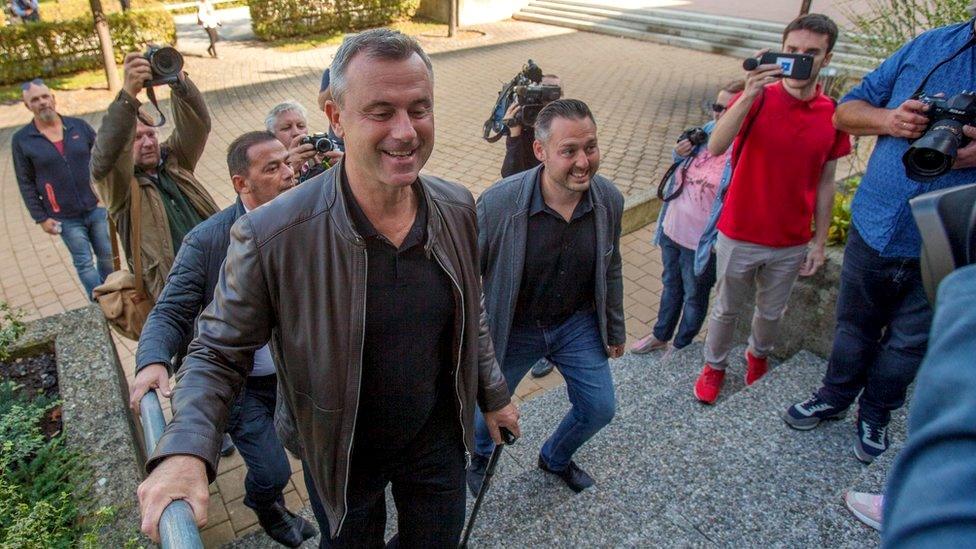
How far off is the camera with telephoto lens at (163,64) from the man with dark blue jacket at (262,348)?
77 cm

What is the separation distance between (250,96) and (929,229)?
38.7 ft

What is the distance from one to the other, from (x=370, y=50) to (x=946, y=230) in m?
1.42

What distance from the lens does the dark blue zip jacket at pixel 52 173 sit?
4863mm

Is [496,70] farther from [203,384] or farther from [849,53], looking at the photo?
[203,384]

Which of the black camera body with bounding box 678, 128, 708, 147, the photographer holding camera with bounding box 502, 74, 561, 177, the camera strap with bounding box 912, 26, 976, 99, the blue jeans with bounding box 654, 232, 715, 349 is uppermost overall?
the camera strap with bounding box 912, 26, 976, 99

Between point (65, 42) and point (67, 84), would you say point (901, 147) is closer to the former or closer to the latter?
point (67, 84)

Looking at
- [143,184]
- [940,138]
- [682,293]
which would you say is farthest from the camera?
[682,293]

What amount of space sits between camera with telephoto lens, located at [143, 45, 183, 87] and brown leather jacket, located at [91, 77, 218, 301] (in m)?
0.15

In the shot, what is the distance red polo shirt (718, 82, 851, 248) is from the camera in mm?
3094

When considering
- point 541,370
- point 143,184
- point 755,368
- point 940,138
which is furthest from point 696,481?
point 143,184

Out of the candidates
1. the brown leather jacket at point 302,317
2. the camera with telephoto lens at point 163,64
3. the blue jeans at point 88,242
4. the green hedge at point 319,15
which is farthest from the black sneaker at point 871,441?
the green hedge at point 319,15

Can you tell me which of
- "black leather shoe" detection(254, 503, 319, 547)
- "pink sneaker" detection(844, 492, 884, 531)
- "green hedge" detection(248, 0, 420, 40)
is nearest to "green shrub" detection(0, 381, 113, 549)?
"black leather shoe" detection(254, 503, 319, 547)

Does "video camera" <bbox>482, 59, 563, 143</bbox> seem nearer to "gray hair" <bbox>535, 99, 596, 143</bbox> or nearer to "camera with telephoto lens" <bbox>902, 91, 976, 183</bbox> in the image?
"gray hair" <bbox>535, 99, 596, 143</bbox>

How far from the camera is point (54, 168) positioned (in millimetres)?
4895
